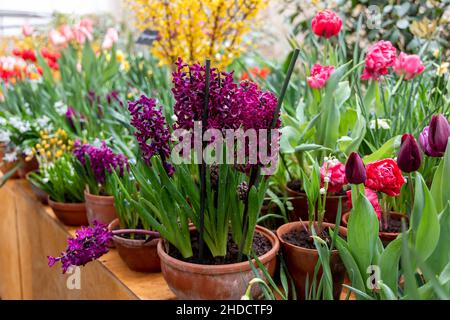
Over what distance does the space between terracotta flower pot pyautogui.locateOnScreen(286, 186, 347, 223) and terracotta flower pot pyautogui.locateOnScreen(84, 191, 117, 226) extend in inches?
14.3

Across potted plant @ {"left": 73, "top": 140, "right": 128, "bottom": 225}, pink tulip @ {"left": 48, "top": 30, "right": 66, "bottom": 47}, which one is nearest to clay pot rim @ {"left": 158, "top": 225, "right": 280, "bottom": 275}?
potted plant @ {"left": 73, "top": 140, "right": 128, "bottom": 225}

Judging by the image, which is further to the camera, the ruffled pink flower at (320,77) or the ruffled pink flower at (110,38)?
the ruffled pink flower at (110,38)

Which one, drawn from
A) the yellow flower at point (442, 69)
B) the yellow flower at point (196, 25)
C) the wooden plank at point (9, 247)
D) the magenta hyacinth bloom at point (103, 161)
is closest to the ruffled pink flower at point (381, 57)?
the yellow flower at point (442, 69)

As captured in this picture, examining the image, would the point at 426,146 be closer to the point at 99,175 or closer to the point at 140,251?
the point at 140,251

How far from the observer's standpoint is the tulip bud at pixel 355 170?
0.63 meters

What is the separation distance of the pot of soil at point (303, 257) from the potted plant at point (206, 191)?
0.03 meters

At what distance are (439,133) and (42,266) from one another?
115 centimetres

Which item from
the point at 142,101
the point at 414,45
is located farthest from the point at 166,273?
the point at 414,45

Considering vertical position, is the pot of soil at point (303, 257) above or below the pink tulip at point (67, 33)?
below

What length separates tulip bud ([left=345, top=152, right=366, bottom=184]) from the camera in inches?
24.9

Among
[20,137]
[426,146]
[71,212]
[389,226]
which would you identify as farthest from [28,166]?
[426,146]

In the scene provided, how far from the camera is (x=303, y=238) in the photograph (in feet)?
2.71

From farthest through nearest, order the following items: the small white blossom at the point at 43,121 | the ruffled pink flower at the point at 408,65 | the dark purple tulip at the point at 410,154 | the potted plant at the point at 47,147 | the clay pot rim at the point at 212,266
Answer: the small white blossom at the point at 43,121 < the potted plant at the point at 47,147 < the ruffled pink flower at the point at 408,65 < the clay pot rim at the point at 212,266 < the dark purple tulip at the point at 410,154

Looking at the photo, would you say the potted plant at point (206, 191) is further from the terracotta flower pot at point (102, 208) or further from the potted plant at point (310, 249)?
the terracotta flower pot at point (102, 208)
